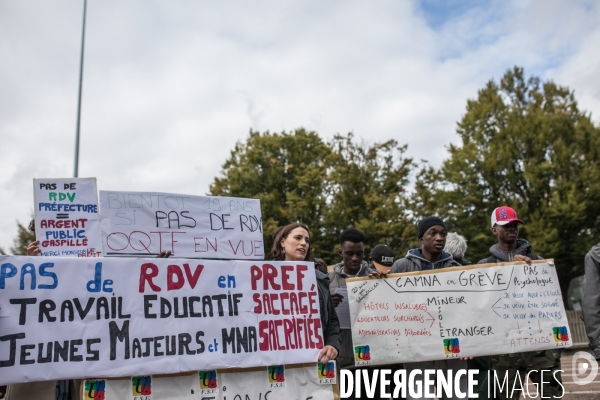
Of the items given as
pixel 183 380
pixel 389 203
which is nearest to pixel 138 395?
pixel 183 380

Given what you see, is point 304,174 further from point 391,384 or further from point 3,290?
point 3,290

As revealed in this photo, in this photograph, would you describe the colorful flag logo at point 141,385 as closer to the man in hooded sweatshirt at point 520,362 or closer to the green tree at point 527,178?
the man in hooded sweatshirt at point 520,362

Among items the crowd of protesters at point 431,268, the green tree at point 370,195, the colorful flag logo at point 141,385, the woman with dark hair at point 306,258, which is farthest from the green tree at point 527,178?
the colorful flag logo at point 141,385

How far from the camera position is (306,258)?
5.38 meters

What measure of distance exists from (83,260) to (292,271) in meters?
1.60

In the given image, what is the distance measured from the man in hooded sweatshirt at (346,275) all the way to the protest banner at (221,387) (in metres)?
1.05

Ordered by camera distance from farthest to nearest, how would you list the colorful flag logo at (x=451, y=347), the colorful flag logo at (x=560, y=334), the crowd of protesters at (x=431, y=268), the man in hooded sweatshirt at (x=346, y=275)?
the man in hooded sweatshirt at (x=346, y=275) → the colorful flag logo at (x=560, y=334) → the colorful flag logo at (x=451, y=347) → the crowd of protesters at (x=431, y=268)

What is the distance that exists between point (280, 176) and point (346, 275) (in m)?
26.9

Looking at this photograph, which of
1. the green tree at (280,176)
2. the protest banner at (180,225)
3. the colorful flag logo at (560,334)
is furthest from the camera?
the green tree at (280,176)

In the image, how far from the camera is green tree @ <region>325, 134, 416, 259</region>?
26547 millimetres

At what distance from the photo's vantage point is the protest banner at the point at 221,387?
13.3 ft

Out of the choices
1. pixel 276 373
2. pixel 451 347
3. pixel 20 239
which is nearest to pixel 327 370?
pixel 276 373

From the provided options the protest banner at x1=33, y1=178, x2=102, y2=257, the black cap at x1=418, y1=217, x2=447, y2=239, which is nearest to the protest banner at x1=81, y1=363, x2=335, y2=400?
the black cap at x1=418, y1=217, x2=447, y2=239

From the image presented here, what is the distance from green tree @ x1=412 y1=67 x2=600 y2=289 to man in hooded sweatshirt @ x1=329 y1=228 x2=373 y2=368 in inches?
807
